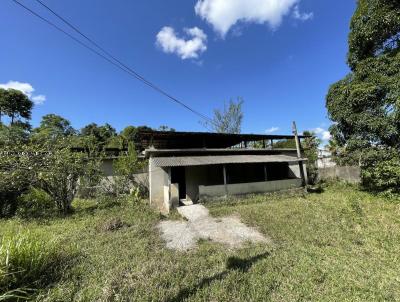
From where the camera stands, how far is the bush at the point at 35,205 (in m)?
10.7

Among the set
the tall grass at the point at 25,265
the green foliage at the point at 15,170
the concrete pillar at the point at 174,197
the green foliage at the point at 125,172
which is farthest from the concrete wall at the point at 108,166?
the tall grass at the point at 25,265

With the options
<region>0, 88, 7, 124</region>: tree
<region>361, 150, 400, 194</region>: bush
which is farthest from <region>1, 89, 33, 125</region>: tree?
<region>361, 150, 400, 194</region>: bush

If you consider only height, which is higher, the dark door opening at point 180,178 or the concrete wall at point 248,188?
the dark door opening at point 180,178

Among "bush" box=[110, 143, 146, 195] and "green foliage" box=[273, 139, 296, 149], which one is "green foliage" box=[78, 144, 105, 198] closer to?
"bush" box=[110, 143, 146, 195]

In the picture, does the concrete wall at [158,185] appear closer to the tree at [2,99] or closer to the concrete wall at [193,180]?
the concrete wall at [193,180]

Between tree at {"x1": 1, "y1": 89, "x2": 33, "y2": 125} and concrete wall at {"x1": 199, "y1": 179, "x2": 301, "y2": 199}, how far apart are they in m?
36.5

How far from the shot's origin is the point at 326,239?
659cm

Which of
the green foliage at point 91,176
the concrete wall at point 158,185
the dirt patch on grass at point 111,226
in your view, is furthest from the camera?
the concrete wall at point 158,185

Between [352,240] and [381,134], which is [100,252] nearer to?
[352,240]

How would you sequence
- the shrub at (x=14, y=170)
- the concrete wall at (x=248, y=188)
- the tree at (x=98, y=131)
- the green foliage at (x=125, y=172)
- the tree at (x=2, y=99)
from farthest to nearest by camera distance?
the tree at (x=98, y=131) < the tree at (x=2, y=99) < the green foliage at (x=125, y=172) < the concrete wall at (x=248, y=188) < the shrub at (x=14, y=170)

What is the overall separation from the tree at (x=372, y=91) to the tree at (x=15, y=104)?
139ft

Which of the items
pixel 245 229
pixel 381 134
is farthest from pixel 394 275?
pixel 381 134

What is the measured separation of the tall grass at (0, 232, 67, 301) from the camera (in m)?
3.72

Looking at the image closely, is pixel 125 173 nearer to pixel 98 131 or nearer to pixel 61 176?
pixel 61 176
